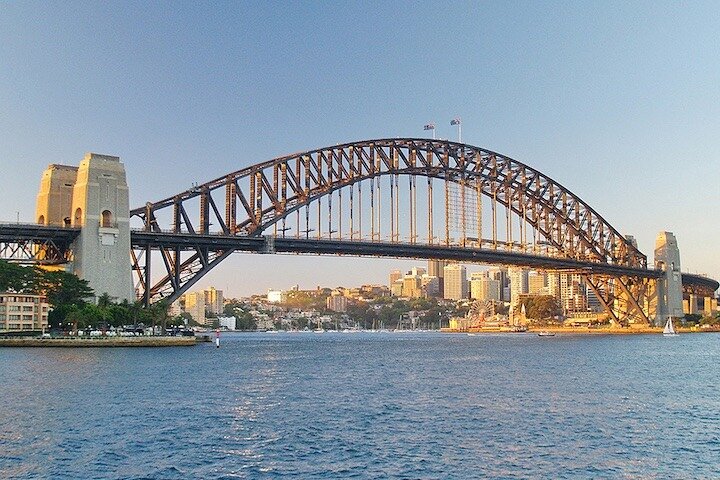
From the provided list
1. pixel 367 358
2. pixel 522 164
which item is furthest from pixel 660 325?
pixel 367 358

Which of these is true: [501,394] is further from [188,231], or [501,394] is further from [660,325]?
[660,325]

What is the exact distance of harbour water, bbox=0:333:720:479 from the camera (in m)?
23.0

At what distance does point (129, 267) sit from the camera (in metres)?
74.4

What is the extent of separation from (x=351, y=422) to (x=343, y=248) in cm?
5891

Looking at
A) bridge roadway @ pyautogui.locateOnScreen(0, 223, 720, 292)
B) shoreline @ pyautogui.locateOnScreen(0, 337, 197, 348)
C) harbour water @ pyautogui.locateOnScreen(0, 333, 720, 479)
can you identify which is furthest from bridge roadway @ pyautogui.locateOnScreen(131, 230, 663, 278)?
harbour water @ pyautogui.locateOnScreen(0, 333, 720, 479)

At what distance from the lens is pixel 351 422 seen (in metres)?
29.8

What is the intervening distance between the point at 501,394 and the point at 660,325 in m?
101

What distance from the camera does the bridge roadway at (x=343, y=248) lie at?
7819 cm

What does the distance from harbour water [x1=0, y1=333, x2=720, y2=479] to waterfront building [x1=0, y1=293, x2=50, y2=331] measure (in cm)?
2434

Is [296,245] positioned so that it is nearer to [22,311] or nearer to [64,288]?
[64,288]

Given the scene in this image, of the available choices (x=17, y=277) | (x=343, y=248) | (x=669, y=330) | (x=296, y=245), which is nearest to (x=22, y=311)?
(x=17, y=277)

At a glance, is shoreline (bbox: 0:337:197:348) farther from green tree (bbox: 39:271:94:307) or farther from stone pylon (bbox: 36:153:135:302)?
stone pylon (bbox: 36:153:135:302)

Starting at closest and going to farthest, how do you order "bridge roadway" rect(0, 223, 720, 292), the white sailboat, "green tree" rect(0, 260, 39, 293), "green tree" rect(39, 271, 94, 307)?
"green tree" rect(39, 271, 94, 307), "bridge roadway" rect(0, 223, 720, 292), "green tree" rect(0, 260, 39, 293), the white sailboat

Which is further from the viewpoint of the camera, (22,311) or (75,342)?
(22,311)
